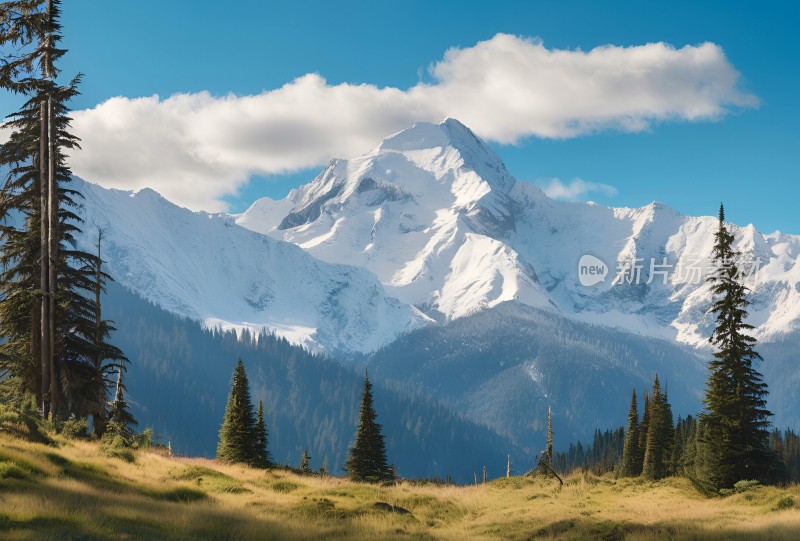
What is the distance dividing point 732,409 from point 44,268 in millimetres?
32904

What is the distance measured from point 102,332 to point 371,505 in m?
18.2

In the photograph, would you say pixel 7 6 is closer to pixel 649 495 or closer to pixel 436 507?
pixel 436 507

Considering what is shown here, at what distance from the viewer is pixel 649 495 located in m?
38.8

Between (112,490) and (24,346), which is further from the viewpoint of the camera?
(24,346)

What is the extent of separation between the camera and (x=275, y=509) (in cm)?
2517

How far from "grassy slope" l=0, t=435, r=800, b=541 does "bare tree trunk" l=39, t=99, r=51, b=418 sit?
447cm

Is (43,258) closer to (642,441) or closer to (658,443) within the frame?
(658,443)

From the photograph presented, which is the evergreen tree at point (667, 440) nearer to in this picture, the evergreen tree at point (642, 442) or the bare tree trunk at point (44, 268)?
the evergreen tree at point (642, 442)

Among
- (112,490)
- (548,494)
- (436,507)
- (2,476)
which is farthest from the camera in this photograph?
(548,494)

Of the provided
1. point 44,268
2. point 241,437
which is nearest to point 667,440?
point 241,437

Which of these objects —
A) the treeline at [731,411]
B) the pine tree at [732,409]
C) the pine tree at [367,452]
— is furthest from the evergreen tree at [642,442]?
the pine tree at [732,409]

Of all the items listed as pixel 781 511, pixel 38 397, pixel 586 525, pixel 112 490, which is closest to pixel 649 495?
pixel 781 511

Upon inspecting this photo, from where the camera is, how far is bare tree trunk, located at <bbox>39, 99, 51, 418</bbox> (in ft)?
109

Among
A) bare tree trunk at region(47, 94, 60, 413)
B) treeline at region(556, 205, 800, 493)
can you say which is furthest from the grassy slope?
bare tree trunk at region(47, 94, 60, 413)
